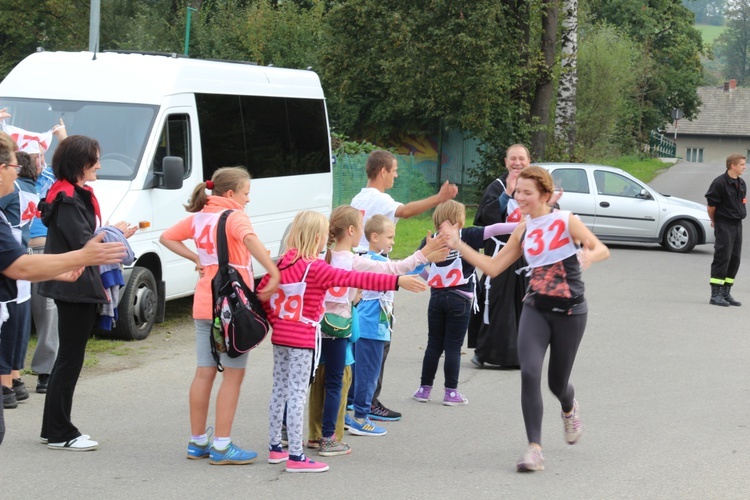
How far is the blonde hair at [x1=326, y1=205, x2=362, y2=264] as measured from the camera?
6359 millimetres

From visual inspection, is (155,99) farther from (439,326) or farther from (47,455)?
(47,455)

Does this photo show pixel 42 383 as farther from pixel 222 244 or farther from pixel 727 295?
pixel 727 295

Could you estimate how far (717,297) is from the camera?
13.8 m

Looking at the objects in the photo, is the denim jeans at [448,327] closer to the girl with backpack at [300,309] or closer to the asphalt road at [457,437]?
the asphalt road at [457,437]

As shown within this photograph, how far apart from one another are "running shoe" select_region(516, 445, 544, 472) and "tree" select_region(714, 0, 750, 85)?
165 metres

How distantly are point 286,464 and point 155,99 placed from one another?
18.8 feet

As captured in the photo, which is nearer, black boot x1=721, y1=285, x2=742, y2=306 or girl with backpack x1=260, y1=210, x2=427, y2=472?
girl with backpack x1=260, y1=210, x2=427, y2=472

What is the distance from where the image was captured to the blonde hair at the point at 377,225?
266 inches

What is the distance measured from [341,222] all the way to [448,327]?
188cm

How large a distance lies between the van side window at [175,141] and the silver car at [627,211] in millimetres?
A: 10550

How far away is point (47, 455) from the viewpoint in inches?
250

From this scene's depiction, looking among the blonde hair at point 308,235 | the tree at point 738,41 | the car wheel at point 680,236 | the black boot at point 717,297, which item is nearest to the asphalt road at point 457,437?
the blonde hair at point 308,235

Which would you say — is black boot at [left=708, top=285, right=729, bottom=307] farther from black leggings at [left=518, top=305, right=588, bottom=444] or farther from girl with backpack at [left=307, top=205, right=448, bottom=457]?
girl with backpack at [left=307, top=205, right=448, bottom=457]

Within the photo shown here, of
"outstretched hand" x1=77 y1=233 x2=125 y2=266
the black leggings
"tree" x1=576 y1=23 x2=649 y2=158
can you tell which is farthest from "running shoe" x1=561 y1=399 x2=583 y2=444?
"tree" x1=576 y1=23 x2=649 y2=158
